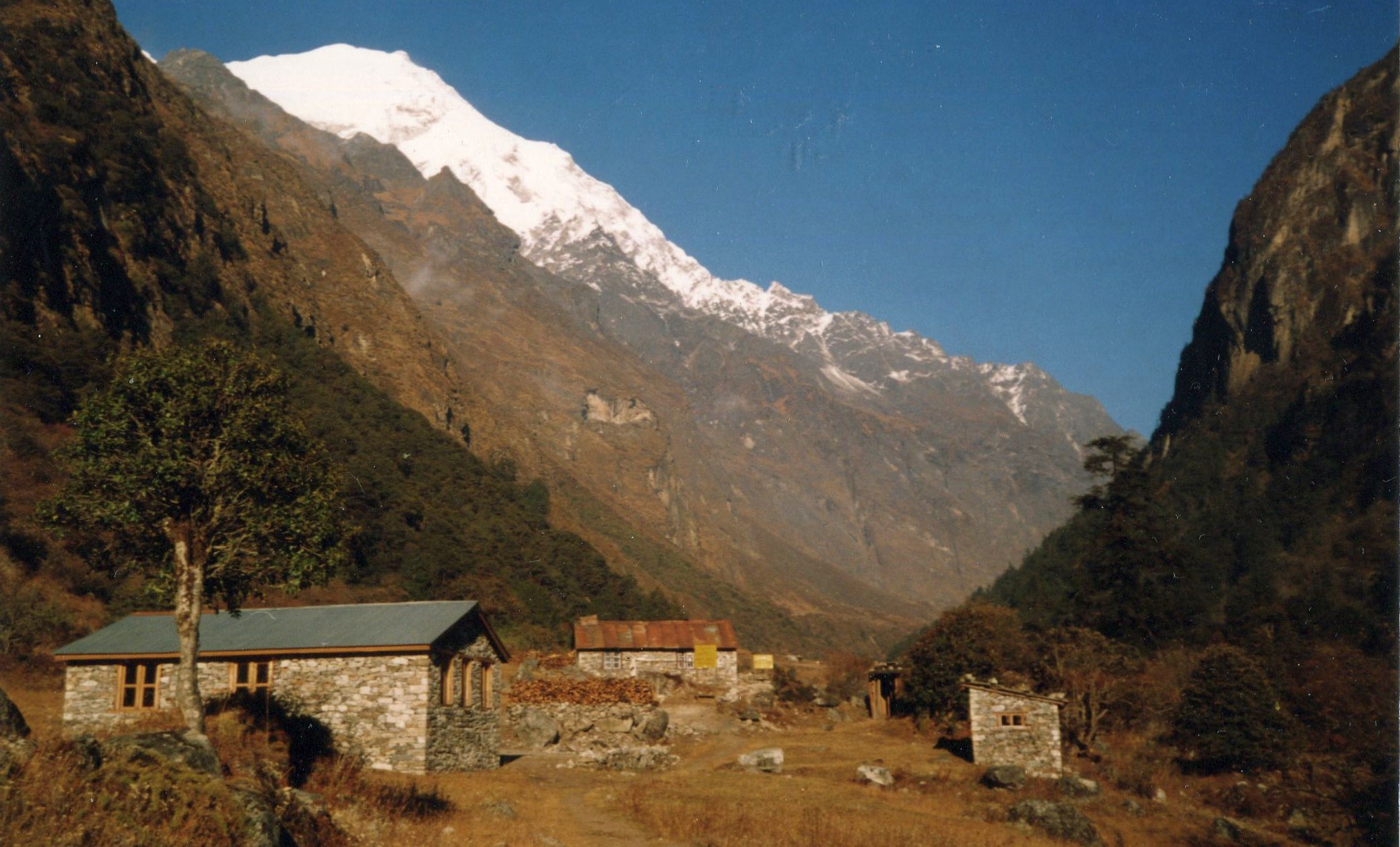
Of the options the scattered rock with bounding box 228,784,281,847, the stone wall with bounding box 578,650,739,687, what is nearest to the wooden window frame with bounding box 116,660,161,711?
the scattered rock with bounding box 228,784,281,847

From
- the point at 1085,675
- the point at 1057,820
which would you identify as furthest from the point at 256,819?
the point at 1085,675

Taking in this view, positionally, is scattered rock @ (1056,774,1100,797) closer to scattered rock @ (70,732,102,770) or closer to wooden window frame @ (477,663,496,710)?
wooden window frame @ (477,663,496,710)

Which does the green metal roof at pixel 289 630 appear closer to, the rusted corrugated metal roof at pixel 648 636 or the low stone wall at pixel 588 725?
the low stone wall at pixel 588 725

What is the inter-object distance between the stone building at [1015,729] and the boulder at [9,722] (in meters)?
33.2

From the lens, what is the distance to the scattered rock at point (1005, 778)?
36.0 metres

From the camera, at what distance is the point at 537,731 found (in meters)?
41.6

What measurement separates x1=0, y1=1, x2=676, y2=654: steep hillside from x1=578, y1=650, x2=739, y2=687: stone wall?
13637 millimetres

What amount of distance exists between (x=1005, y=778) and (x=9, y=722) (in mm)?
31197

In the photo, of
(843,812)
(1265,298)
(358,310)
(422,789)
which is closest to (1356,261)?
(1265,298)

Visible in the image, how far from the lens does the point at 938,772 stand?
38.3 metres

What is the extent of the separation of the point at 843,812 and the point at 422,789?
1153 centimetres

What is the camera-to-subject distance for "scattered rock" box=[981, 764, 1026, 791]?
118 ft

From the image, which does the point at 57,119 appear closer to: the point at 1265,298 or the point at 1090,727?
the point at 1090,727

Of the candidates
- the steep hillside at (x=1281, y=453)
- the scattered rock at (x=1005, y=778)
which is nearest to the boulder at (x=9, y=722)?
the scattered rock at (x=1005, y=778)
